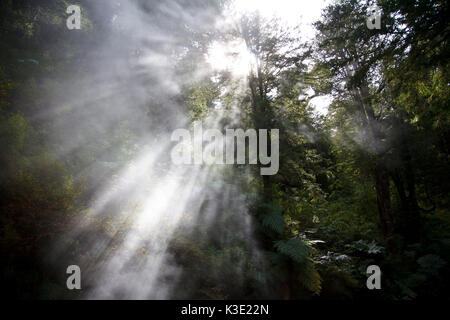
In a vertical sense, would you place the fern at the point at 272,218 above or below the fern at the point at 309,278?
above

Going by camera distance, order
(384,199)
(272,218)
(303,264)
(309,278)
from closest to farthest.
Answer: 1. (309,278)
2. (303,264)
3. (272,218)
4. (384,199)

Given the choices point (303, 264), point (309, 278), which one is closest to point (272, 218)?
point (303, 264)

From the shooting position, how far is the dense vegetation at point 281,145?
4.16 meters

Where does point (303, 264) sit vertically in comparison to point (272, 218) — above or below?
below

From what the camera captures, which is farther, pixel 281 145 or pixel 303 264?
pixel 281 145

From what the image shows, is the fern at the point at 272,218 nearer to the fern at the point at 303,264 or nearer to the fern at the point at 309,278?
the fern at the point at 303,264

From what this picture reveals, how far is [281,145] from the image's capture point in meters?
7.11

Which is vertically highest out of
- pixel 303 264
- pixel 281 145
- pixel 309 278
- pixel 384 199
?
pixel 281 145

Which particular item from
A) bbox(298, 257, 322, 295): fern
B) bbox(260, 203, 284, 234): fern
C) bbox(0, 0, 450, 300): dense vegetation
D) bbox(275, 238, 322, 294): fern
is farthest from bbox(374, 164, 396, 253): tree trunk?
bbox(298, 257, 322, 295): fern

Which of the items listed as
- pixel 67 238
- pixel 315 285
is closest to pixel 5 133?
pixel 67 238

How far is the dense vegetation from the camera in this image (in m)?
4.16

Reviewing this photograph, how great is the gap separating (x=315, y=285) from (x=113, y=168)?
5.84 m

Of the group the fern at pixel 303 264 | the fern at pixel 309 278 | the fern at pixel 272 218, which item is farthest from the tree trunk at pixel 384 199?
the fern at pixel 309 278

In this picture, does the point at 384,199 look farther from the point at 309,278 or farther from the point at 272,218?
the point at 309,278
